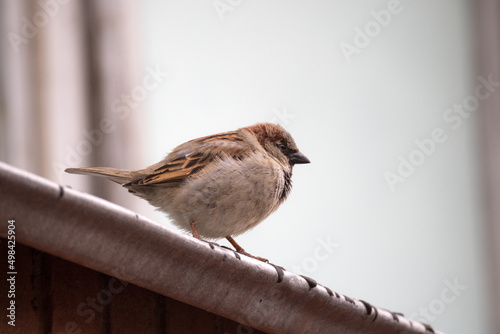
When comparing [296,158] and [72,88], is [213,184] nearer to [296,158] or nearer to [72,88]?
[296,158]

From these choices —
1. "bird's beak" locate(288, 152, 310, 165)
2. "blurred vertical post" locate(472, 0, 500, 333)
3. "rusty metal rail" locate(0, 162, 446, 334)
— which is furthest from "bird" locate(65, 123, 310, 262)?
"blurred vertical post" locate(472, 0, 500, 333)

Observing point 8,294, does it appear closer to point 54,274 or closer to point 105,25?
point 54,274

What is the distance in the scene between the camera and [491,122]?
17.7 ft

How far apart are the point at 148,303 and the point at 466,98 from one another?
4.69 meters

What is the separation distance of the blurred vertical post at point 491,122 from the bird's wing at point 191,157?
3452mm

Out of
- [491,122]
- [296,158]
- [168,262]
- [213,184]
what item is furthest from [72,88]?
[491,122]

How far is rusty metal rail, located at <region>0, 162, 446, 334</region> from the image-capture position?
2.69 feet

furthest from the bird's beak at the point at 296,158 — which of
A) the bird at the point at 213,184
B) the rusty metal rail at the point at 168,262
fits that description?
the rusty metal rail at the point at 168,262

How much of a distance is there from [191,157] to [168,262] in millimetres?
1324

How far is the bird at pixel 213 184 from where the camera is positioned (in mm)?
2162

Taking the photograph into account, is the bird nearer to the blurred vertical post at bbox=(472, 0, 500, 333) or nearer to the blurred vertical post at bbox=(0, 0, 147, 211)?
the blurred vertical post at bbox=(0, 0, 147, 211)

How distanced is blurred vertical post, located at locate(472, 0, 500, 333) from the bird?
3.27m

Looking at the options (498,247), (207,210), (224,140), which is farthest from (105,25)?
(498,247)

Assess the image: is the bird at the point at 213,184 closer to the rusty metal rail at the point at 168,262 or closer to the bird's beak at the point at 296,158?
the bird's beak at the point at 296,158
